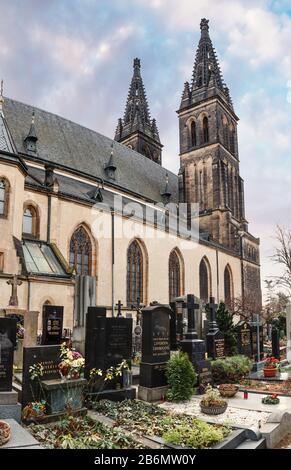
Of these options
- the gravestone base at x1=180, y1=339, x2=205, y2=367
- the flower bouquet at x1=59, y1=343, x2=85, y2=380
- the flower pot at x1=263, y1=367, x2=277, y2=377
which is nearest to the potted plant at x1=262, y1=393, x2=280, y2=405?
the gravestone base at x1=180, y1=339, x2=205, y2=367

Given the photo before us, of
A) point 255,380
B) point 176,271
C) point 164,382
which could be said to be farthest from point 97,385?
point 176,271

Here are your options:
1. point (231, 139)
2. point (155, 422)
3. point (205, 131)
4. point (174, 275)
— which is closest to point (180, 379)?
point (155, 422)

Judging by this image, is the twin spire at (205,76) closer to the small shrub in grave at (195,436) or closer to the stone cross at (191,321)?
the stone cross at (191,321)

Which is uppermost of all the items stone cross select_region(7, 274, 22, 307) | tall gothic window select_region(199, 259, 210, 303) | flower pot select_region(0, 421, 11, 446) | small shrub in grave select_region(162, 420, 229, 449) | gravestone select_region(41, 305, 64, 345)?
tall gothic window select_region(199, 259, 210, 303)

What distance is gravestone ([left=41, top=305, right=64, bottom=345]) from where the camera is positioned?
11.8 meters

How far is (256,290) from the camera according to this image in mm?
41125

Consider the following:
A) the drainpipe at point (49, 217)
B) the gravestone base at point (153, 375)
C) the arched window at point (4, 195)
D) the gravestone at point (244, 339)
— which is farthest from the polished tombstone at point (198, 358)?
the drainpipe at point (49, 217)

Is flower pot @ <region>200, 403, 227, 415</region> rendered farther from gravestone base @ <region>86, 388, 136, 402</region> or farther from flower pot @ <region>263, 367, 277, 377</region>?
flower pot @ <region>263, 367, 277, 377</region>

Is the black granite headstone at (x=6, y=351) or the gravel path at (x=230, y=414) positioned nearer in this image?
the black granite headstone at (x=6, y=351)

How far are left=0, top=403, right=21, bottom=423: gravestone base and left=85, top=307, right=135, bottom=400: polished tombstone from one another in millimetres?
2207

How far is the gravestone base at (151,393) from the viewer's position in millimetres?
9023

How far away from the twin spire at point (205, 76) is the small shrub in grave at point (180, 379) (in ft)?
120

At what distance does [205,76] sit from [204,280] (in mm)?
24722

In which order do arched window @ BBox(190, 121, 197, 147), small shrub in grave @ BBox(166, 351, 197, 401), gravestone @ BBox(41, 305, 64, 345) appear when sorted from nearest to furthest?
small shrub in grave @ BBox(166, 351, 197, 401) < gravestone @ BBox(41, 305, 64, 345) < arched window @ BBox(190, 121, 197, 147)
